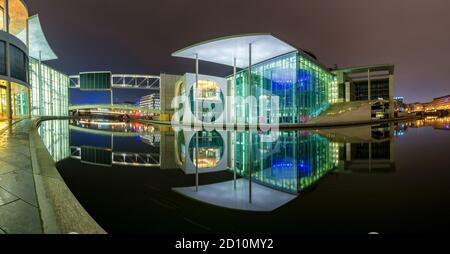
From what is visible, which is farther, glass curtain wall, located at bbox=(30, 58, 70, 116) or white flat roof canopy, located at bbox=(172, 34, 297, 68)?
glass curtain wall, located at bbox=(30, 58, 70, 116)

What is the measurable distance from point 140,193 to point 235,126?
19.9 m

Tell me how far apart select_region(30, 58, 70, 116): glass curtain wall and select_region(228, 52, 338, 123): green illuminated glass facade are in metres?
37.7

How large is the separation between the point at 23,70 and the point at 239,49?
24740 mm

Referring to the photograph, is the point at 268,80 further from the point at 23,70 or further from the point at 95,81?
the point at 95,81

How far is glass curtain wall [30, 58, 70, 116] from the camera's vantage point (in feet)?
130

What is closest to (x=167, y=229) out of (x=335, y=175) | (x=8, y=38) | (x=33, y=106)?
(x=335, y=175)

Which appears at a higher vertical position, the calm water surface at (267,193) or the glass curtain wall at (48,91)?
the glass curtain wall at (48,91)

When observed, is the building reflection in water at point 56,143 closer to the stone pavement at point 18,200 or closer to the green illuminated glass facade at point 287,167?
the stone pavement at point 18,200

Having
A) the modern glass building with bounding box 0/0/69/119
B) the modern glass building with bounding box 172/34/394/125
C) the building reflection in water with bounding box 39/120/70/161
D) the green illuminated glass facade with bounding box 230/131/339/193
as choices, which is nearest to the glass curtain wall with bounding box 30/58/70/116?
the modern glass building with bounding box 0/0/69/119

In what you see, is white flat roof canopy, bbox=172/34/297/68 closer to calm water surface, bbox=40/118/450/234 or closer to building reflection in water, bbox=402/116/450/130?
building reflection in water, bbox=402/116/450/130

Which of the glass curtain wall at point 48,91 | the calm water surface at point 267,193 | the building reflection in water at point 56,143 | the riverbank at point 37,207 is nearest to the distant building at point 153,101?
the glass curtain wall at point 48,91

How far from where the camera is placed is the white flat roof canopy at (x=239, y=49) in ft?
74.5

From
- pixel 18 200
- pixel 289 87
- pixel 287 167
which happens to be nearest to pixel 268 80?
pixel 289 87

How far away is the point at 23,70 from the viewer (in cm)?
2436
